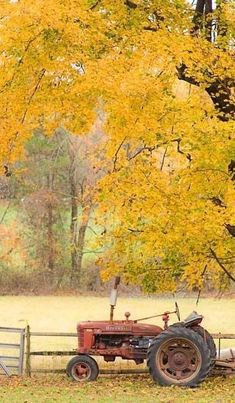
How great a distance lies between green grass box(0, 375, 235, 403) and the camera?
11484mm

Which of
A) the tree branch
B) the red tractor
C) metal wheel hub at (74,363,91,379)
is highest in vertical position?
the tree branch

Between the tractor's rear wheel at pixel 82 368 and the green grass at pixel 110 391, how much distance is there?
155 mm

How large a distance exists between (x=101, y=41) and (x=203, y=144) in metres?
2.02

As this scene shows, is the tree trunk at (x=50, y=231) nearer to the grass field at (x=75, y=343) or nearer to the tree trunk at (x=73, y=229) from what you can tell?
the tree trunk at (x=73, y=229)

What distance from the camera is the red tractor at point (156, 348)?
13023 millimetres

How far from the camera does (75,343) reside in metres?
25.9

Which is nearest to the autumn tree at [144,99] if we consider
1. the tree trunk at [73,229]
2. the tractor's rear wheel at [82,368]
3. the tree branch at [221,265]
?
the tree branch at [221,265]

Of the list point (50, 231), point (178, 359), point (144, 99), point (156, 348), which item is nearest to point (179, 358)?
point (178, 359)

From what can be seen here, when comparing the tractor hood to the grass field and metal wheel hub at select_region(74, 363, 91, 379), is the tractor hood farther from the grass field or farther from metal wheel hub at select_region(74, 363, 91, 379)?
the grass field

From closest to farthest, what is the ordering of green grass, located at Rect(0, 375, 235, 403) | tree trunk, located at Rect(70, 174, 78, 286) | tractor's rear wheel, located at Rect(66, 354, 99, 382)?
1. green grass, located at Rect(0, 375, 235, 403)
2. tractor's rear wheel, located at Rect(66, 354, 99, 382)
3. tree trunk, located at Rect(70, 174, 78, 286)

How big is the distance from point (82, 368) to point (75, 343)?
39.2 ft

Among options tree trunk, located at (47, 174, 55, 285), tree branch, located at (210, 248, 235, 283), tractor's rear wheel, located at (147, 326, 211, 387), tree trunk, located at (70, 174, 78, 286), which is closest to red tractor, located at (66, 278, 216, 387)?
tractor's rear wheel, located at (147, 326, 211, 387)

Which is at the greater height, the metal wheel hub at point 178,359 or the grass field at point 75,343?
the metal wheel hub at point 178,359

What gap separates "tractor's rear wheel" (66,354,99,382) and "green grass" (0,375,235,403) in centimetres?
15
